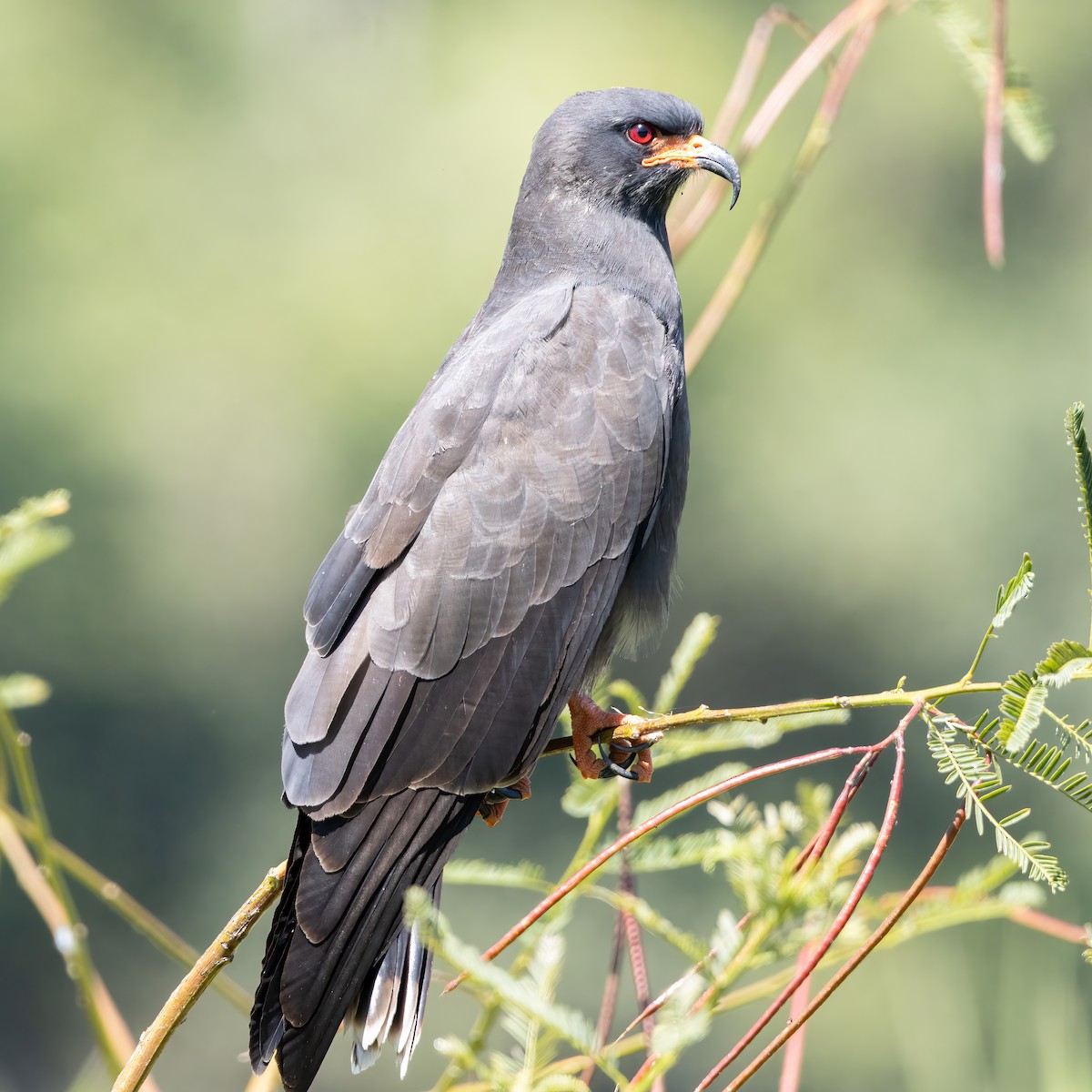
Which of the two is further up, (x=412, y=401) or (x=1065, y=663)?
(x=1065, y=663)

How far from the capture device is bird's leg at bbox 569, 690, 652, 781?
2.96 meters

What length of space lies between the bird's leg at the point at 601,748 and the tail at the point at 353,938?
1.06ft

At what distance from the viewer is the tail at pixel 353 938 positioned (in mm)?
2549

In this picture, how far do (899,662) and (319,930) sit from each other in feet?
51.5

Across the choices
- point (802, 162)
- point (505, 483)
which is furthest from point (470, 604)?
point (802, 162)

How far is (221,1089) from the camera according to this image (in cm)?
1591

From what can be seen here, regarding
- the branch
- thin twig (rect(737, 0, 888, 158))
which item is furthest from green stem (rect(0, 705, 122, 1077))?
thin twig (rect(737, 0, 888, 158))

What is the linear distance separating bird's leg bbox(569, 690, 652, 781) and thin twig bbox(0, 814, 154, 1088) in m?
1.03

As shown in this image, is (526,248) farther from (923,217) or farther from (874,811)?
(923,217)

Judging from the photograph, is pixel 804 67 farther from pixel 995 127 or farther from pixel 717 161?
pixel 717 161

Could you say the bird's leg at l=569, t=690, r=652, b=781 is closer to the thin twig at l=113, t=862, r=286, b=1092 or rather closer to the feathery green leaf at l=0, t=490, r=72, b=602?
the thin twig at l=113, t=862, r=286, b=1092

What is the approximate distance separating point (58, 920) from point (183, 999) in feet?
1.95

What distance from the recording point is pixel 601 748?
10.1 feet

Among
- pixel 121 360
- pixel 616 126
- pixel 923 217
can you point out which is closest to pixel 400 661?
pixel 616 126
